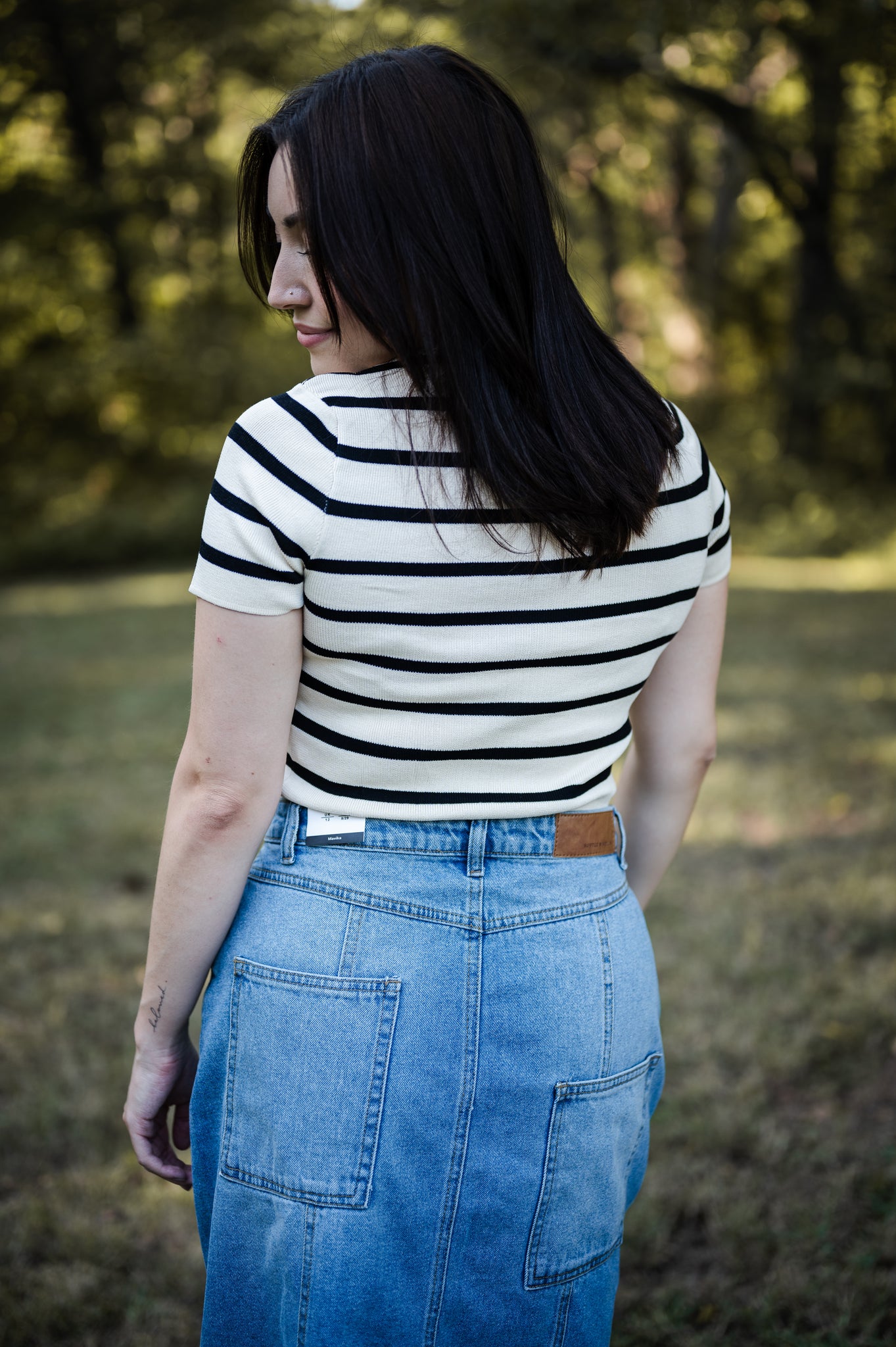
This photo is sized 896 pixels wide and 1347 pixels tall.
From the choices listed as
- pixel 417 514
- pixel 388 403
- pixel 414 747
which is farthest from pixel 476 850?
pixel 388 403

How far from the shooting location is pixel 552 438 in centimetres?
115

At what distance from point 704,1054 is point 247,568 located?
270 centimetres

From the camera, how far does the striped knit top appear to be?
1.06 meters

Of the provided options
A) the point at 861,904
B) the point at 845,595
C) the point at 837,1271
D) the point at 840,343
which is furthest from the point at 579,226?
the point at 837,1271

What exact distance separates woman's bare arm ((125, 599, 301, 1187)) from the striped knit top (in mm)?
38

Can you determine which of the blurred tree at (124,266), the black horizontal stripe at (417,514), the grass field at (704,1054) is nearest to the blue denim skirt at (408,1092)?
the black horizontal stripe at (417,514)

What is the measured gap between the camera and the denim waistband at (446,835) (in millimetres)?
1192

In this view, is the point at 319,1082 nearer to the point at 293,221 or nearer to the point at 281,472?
the point at 281,472

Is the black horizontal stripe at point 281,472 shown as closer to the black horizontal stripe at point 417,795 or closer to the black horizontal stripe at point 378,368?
the black horizontal stripe at point 378,368

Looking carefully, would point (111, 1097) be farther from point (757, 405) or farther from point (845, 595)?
point (757, 405)

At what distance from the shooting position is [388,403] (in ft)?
3.58

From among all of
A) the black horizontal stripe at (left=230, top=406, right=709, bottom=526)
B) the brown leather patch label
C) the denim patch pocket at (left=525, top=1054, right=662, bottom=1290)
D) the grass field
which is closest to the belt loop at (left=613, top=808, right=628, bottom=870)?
the brown leather patch label

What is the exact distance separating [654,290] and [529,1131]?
73.3 feet

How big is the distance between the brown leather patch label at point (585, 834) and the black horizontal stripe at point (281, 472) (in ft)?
1.55
